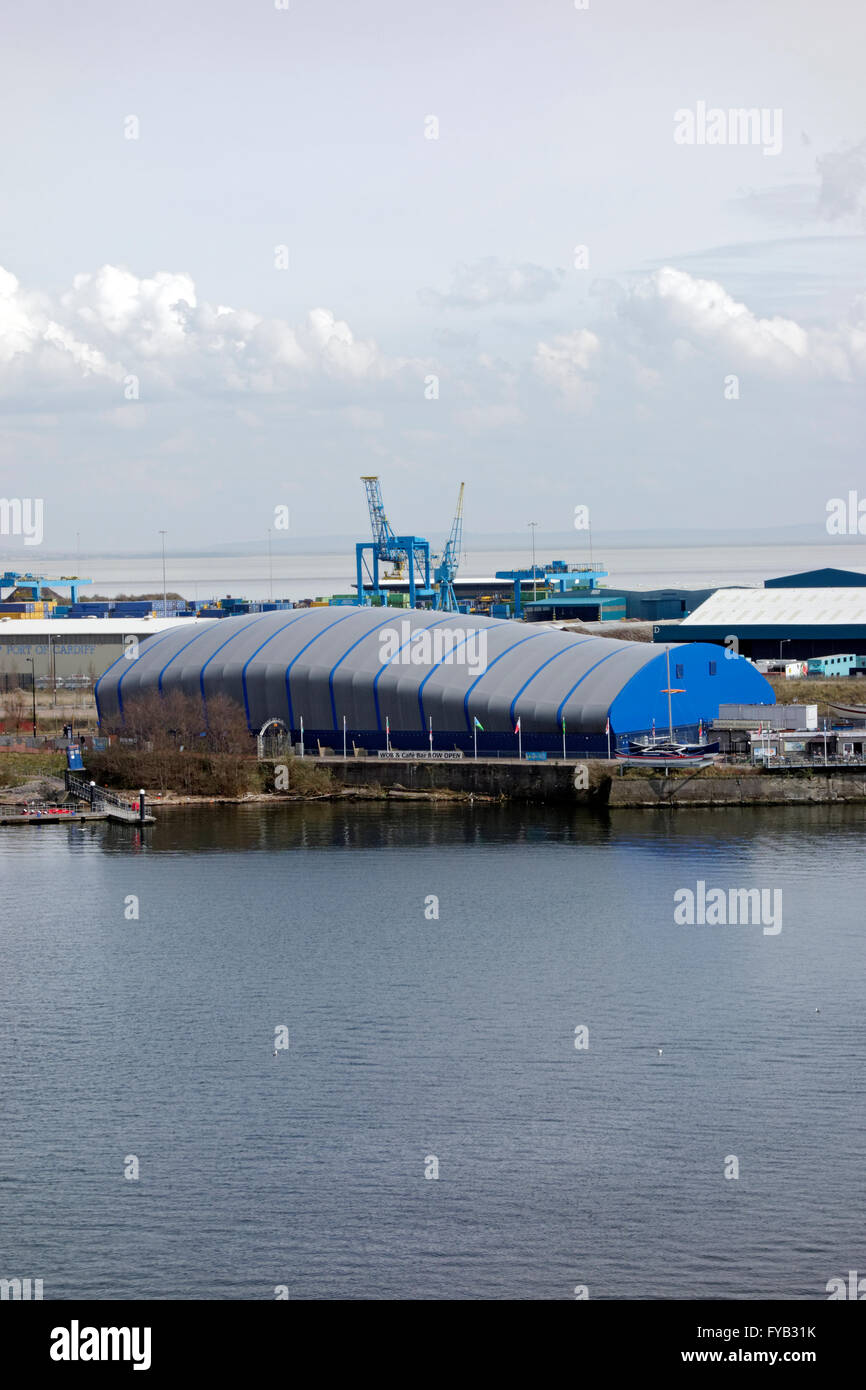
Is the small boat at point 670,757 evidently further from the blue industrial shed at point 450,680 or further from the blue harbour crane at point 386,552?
the blue harbour crane at point 386,552

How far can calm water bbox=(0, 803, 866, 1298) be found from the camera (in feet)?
46.0

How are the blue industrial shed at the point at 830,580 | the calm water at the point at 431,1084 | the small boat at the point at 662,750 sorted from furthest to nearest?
the blue industrial shed at the point at 830,580, the small boat at the point at 662,750, the calm water at the point at 431,1084

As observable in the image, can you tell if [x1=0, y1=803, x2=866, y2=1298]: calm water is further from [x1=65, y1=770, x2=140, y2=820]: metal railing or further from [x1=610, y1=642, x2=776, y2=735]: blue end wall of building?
[x1=610, y1=642, x2=776, y2=735]: blue end wall of building

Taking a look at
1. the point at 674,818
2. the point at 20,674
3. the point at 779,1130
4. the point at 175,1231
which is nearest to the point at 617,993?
the point at 779,1130

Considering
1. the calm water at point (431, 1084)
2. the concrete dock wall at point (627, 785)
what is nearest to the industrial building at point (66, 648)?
the concrete dock wall at point (627, 785)

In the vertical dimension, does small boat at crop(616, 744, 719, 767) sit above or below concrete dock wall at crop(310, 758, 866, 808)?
above

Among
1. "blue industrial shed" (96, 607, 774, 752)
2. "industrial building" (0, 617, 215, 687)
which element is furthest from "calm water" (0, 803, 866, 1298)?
"industrial building" (0, 617, 215, 687)

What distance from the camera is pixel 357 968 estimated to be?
22250 millimetres

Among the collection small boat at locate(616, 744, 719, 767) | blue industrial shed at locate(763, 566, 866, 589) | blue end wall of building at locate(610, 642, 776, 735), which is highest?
Answer: blue industrial shed at locate(763, 566, 866, 589)

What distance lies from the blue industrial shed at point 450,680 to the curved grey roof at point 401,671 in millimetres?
33

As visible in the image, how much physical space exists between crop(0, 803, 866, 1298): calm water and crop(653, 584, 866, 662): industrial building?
32955mm

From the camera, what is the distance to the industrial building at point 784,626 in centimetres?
6119
